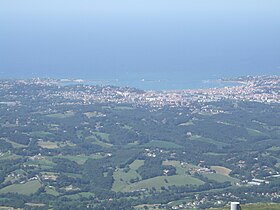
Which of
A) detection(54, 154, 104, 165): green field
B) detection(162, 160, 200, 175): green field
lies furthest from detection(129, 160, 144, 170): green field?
detection(54, 154, 104, 165): green field

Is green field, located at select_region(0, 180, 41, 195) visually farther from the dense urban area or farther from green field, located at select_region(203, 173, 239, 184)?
green field, located at select_region(203, 173, 239, 184)

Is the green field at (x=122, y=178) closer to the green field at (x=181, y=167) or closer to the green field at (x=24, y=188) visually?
the green field at (x=181, y=167)

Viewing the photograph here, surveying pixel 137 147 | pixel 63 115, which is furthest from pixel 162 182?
pixel 63 115

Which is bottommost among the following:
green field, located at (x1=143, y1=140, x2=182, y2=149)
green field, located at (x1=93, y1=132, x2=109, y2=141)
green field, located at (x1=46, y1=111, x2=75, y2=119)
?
green field, located at (x1=143, y1=140, x2=182, y2=149)

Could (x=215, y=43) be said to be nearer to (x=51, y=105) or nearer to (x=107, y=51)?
(x=107, y=51)

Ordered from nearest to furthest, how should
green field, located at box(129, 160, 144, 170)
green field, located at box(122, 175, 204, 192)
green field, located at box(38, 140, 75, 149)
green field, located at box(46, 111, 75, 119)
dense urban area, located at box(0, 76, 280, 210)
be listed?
Answer: dense urban area, located at box(0, 76, 280, 210)
green field, located at box(122, 175, 204, 192)
green field, located at box(129, 160, 144, 170)
green field, located at box(38, 140, 75, 149)
green field, located at box(46, 111, 75, 119)

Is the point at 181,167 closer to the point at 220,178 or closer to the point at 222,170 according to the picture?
the point at 222,170

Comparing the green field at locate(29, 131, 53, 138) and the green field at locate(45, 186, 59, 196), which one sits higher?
the green field at locate(29, 131, 53, 138)
